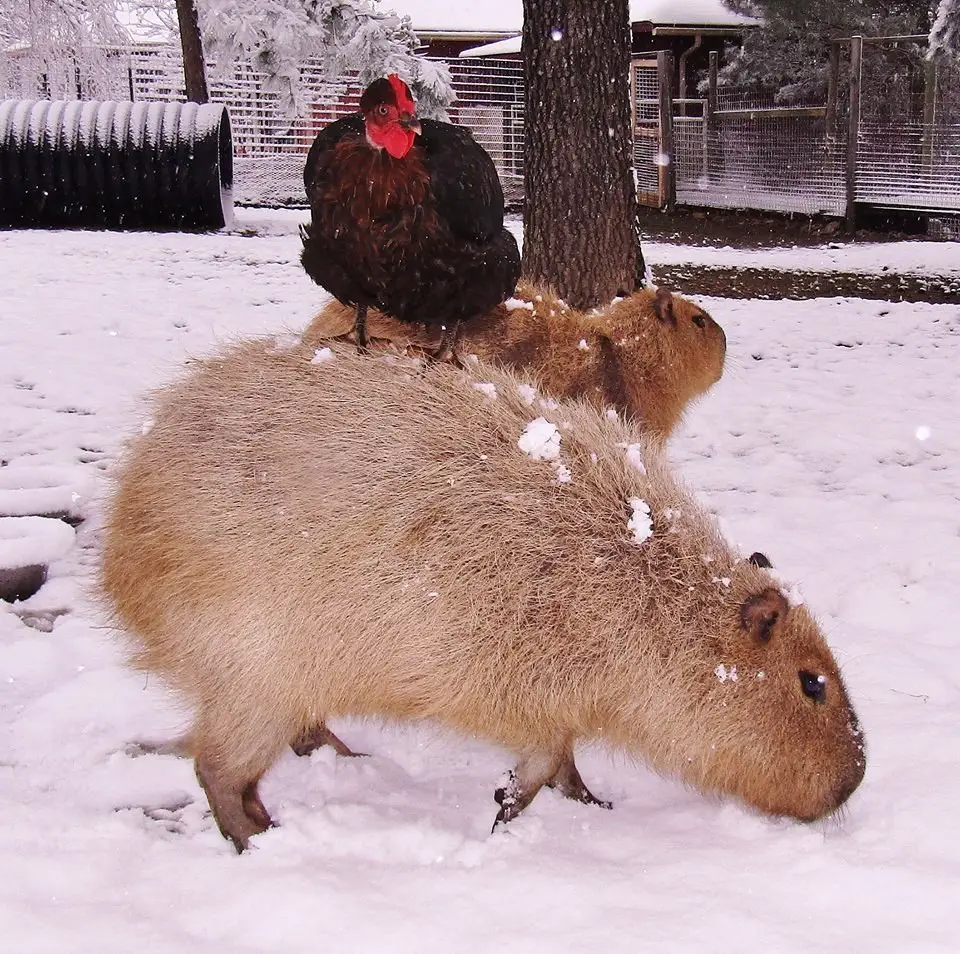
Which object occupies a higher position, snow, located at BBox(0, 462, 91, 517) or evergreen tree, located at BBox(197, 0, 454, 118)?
evergreen tree, located at BBox(197, 0, 454, 118)

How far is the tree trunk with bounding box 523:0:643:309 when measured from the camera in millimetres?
6141

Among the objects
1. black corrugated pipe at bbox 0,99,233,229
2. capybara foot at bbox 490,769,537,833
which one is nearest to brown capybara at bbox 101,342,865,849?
capybara foot at bbox 490,769,537,833

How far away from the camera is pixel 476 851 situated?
2.60m

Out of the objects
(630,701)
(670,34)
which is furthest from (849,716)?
(670,34)

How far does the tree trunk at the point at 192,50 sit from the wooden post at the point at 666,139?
6.90 metres

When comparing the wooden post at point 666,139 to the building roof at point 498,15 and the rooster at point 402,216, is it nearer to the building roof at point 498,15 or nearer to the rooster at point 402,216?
the building roof at point 498,15

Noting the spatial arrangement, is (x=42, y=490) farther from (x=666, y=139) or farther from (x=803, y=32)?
(x=803, y=32)

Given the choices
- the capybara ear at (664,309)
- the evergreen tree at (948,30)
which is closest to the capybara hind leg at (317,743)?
the capybara ear at (664,309)

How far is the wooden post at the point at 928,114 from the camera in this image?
1277cm

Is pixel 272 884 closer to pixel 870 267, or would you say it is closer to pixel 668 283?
pixel 668 283

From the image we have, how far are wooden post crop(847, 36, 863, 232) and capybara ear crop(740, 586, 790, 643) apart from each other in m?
12.0

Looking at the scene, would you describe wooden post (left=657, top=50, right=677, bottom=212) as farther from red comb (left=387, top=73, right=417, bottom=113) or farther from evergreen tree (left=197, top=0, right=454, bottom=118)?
red comb (left=387, top=73, right=417, bottom=113)

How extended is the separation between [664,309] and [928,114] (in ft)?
35.4

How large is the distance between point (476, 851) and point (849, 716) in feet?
3.23
